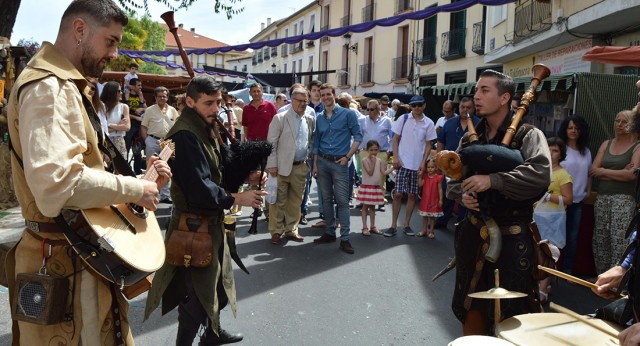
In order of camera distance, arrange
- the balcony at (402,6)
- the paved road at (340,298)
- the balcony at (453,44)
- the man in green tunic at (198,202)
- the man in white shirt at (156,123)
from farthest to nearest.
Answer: the balcony at (402,6) → the balcony at (453,44) → the man in white shirt at (156,123) → the paved road at (340,298) → the man in green tunic at (198,202)

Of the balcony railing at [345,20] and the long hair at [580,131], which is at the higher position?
the balcony railing at [345,20]

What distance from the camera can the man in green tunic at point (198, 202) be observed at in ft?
10.2

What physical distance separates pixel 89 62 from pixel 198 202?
3.83ft

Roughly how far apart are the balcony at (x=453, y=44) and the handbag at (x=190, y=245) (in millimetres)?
19972

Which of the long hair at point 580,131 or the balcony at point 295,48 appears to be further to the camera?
the balcony at point 295,48

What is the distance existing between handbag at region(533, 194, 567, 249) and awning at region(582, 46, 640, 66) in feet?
5.40

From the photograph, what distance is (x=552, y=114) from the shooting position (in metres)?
8.11

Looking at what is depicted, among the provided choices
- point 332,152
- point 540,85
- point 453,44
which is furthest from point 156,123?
point 453,44

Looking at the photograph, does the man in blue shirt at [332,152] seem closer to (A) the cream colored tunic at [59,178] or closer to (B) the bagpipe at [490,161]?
(B) the bagpipe at [490,161]

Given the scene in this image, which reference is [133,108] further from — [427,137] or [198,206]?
[198,206]

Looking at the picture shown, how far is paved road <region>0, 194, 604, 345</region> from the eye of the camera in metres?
4.10

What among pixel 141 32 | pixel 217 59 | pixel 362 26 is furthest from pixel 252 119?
pixel 217 59

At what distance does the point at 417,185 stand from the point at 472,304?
4721mm

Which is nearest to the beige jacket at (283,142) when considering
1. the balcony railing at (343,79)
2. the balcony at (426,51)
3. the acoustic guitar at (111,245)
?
the acoustic guitar at (111,245)
